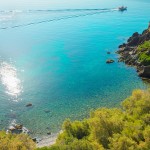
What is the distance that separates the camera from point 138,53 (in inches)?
4879

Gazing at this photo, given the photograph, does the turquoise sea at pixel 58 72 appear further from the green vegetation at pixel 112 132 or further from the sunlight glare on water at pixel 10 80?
the green vegetation at pixel 112 132

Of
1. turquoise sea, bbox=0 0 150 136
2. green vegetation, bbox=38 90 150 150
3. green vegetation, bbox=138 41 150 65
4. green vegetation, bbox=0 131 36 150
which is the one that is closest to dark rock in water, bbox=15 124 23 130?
turquoise sea, bbox=0 0 150 136

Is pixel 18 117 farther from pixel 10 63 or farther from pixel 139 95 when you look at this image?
pixel 10 63

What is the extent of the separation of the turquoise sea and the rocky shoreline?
308 cm

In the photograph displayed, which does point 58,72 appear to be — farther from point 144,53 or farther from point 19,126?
point 19,126

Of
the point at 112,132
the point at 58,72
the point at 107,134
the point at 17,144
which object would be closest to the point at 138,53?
the point at 58,72

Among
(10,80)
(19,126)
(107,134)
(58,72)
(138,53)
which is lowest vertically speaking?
(19,126)

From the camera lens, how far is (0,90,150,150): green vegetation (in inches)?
2234

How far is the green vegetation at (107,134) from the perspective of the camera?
5675cm

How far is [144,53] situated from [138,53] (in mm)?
3237

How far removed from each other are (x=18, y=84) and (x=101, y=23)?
316 ft

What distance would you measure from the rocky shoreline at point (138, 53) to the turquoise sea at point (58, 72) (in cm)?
308

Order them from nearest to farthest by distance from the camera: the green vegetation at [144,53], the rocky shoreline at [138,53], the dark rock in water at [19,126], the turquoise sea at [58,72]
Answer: the dark rock in water at [19,126] → the turquoise sea at [58,72] → the rocky shoreline at [138,53] → the green vegetation at [144,53]

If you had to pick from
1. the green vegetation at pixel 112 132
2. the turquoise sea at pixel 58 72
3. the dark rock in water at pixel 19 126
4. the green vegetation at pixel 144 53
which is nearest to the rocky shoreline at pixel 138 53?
the green vegetation at pixel 144 53
